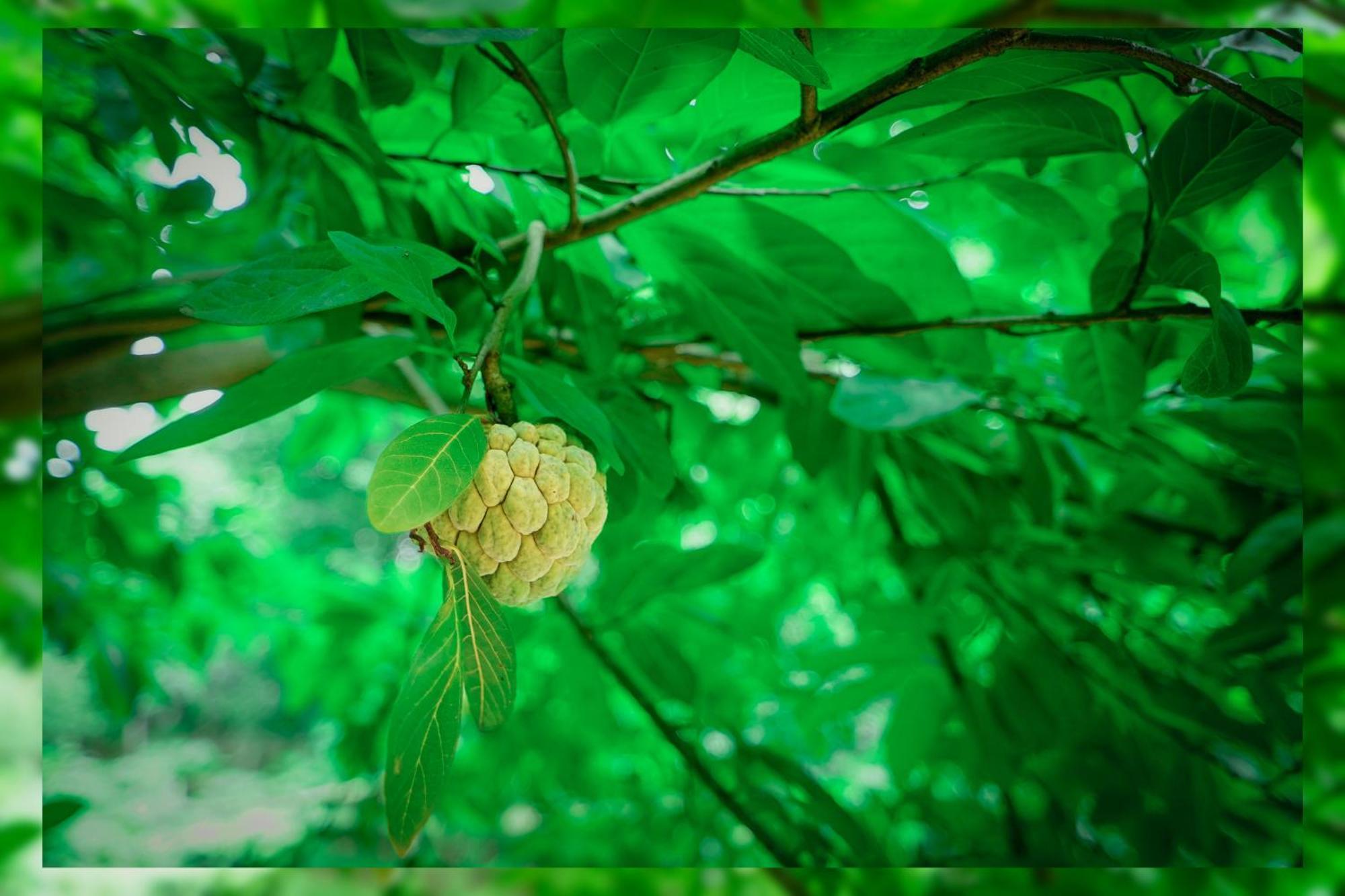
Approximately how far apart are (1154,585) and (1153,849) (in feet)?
0.51

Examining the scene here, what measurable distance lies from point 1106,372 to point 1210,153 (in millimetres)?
105

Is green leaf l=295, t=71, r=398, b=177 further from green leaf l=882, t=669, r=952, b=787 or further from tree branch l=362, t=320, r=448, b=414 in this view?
green leaf l=882, t=669, r=952, b=787

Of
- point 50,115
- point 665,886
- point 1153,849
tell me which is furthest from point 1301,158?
point 50,115

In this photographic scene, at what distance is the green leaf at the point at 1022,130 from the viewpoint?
13.1 inches

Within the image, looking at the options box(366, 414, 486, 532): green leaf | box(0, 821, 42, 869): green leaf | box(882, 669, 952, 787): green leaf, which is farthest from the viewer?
box(882, 669, 952, 787): green leaf

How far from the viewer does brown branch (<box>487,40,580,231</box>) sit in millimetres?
336

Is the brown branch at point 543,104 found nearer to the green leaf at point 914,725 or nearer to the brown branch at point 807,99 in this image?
the brown branch at point 807,99

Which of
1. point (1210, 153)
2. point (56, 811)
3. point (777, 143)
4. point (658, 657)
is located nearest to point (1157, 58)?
point (1210, 153)

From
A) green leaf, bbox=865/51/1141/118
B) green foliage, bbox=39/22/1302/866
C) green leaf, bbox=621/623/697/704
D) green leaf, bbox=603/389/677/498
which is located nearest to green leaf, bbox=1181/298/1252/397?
green foliage, bbox=39/22/1302/866

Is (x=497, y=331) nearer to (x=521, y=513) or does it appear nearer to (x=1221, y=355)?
(x=521, y=513)

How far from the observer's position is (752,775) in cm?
53

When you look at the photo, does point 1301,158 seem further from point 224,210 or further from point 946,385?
point 224,210

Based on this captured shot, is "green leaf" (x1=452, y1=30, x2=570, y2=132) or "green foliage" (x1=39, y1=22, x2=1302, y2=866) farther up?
"green leaf" (x1=452, y1=30, x2=570, y2=132)

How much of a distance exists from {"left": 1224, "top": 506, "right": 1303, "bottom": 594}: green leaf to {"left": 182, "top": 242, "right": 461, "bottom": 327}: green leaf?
0.46 meters
